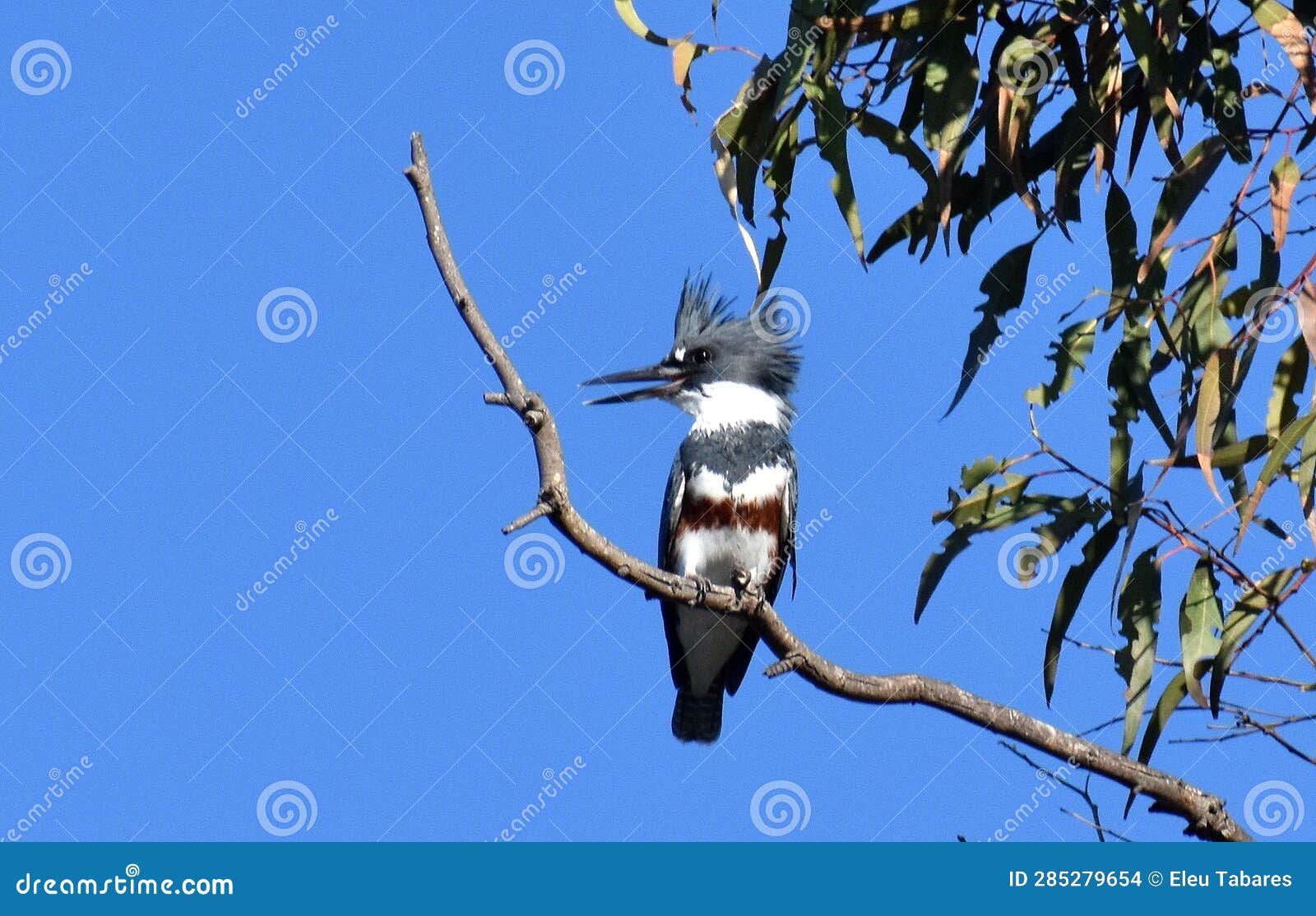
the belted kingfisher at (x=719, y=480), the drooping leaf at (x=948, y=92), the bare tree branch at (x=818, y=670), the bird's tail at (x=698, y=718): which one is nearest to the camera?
the bare tree branch at (x=818, y=670)

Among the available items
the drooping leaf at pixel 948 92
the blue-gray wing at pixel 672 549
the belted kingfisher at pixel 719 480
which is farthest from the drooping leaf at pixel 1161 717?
the blue-gray wing at pixel 672 549

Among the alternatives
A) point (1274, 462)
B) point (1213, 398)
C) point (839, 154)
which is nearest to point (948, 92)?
point (839, 154)

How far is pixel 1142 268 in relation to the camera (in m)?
3.34

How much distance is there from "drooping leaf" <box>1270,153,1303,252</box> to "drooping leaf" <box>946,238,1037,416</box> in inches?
26.7

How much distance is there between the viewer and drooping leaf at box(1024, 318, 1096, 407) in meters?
3.63

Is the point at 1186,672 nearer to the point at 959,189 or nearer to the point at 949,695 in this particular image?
the point at 949,695

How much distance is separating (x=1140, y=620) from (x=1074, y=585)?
0.52 ft

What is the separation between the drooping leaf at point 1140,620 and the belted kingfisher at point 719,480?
1414 millimetres

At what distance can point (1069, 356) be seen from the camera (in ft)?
11.9

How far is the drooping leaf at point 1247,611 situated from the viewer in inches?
126

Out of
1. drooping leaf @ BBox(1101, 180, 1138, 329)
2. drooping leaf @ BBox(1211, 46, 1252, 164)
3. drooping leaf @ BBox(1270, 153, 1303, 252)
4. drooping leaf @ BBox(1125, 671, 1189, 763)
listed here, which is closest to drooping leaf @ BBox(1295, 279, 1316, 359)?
drooping leaf @ BBox(1270, 153, 1303, 252)

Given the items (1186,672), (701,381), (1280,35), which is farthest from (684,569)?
(1280,35)

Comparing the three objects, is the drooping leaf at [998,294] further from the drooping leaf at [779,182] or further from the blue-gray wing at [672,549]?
the blue-gray wing at [672,549]

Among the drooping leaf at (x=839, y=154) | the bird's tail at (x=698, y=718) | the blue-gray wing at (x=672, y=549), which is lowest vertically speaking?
the bird's tail at (x=698, y=718)
